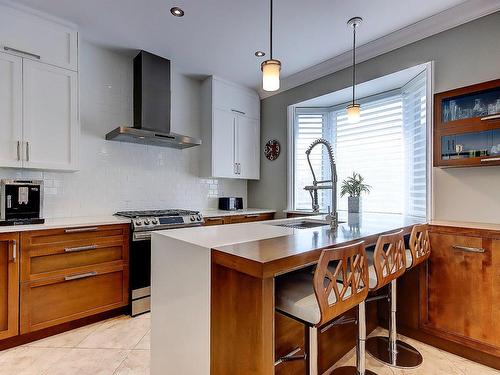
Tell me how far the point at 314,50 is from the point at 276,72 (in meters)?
1.62

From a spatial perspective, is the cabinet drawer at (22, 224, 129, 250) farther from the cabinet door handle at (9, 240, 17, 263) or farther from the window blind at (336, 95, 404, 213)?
the window blind at (336, 95, 404, 213)

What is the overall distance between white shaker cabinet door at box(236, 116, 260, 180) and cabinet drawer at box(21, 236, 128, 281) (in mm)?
2056

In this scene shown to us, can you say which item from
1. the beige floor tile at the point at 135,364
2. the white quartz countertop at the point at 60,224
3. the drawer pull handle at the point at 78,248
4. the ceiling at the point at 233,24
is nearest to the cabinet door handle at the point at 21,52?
the ceiling at the point at 233,24

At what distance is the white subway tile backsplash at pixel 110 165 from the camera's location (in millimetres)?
2908

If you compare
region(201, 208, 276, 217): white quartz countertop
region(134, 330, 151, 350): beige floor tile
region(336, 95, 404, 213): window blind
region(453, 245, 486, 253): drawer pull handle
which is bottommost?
region(134, 330, 151, 350): beige floor tile

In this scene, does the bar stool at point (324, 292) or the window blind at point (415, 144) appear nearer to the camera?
the bar stool at point (324, 292)

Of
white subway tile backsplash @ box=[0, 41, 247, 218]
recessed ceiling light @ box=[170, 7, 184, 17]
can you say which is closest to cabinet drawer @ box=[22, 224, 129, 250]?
white subway tile backsplash @ box=[0, 41, 247, 218]

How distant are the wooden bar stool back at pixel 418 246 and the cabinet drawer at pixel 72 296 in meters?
2.48

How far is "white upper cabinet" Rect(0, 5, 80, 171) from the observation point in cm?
233

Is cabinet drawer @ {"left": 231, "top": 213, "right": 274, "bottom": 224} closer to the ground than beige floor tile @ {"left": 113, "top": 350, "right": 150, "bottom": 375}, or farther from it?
farther from it

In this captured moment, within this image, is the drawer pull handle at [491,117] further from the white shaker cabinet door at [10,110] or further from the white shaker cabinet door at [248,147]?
the white shaker cabinet door at [10,110]

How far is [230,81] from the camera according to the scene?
4.02 m

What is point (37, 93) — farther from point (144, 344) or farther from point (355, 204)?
point (355, 204)

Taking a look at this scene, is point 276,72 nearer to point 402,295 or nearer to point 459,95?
point 459,95
